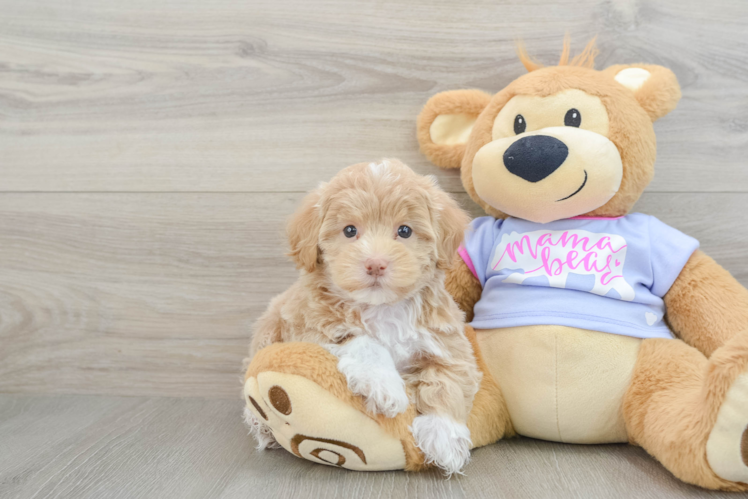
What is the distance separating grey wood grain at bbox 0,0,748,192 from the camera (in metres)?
1.18

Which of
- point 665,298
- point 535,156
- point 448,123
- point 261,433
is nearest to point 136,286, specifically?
point 261,433

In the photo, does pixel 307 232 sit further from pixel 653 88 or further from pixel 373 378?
pixel 653 88

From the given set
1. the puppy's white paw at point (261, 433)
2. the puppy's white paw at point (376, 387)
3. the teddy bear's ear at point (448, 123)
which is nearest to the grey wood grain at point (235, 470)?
the puppy's white paw at point (261, 433)

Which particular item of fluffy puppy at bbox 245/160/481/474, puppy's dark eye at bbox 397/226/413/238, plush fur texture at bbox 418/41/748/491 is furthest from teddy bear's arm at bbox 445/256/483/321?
puppy's dark eye at bbox 397/226/413/238

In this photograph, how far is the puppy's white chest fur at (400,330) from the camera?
86cm

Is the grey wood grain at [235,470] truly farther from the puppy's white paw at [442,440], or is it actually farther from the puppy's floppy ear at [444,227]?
the puppy's floppy ear at [444,227]

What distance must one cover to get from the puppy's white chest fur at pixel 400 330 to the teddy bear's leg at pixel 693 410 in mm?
350

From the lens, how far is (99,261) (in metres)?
1.27

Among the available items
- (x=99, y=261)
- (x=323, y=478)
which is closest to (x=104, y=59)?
(x=99, y=261)

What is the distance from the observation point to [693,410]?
2.57 ft

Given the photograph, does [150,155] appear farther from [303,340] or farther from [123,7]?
[303,340]

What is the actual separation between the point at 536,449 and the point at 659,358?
27 cm

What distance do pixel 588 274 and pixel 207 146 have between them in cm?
89

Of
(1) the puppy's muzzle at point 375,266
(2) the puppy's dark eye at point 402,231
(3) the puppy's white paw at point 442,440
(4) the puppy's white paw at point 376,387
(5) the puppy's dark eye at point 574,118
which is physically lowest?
(3) the puppy's white paw at point 442,440
